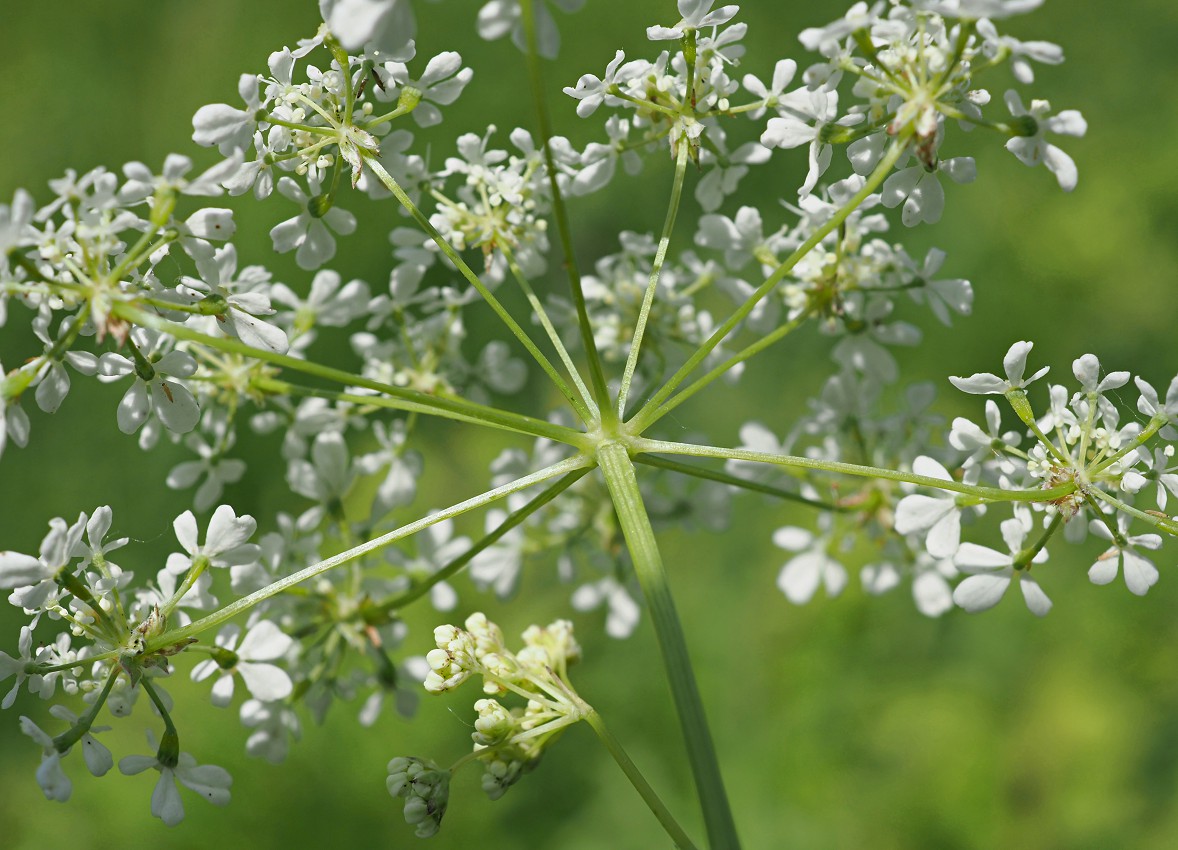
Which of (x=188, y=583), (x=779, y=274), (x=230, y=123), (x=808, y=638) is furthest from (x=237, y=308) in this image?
(x=808, y=638)

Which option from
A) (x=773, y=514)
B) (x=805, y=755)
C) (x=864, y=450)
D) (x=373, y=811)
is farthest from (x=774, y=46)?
(x=373, y=811)

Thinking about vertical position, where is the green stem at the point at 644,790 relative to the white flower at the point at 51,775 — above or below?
below

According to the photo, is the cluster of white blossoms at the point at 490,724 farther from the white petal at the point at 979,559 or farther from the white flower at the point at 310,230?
the white flower at the point at 310,230

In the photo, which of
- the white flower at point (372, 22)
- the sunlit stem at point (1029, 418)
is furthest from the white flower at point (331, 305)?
the sunlit stem at point (1029, 418)

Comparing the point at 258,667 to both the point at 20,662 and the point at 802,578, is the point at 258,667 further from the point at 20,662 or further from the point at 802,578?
the point at 802,578

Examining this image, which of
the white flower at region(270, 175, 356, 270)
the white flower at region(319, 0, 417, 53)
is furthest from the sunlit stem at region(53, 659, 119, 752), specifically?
the white flower at region(319, 0, 417, 53)

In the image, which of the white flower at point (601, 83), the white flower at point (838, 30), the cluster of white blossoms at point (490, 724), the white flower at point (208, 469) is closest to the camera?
the white flower at point (838, 30)
